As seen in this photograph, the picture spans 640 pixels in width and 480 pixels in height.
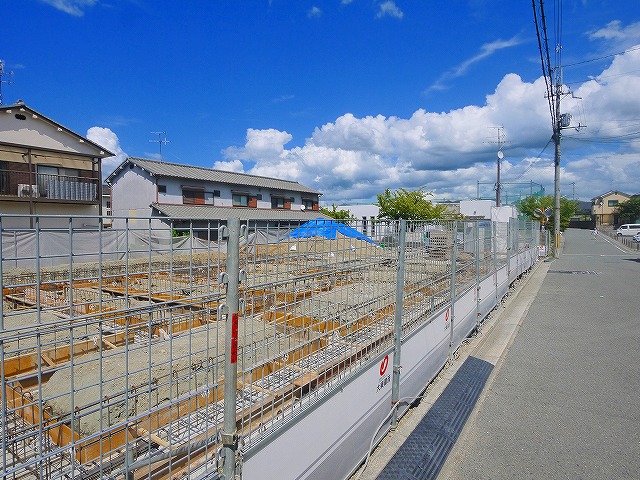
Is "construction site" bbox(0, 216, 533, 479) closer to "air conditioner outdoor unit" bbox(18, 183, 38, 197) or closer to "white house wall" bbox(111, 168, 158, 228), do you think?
"air conditioner outdoor unit" bbox(18, 183, 38, 197)

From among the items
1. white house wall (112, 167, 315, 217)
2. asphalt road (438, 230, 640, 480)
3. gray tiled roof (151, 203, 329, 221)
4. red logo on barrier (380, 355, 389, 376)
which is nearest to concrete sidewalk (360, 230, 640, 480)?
asphalt road (438, 230, 640, 480)

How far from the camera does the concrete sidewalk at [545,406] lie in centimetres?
331

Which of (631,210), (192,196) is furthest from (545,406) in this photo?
(631,210)

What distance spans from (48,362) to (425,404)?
358 cm

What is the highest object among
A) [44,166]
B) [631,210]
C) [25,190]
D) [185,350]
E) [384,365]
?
[44,166]

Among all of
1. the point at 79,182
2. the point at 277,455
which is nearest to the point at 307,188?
the point at 79,182

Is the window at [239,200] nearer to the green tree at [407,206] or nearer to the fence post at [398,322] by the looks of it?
the green tree at [407,206]

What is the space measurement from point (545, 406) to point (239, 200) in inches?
1063

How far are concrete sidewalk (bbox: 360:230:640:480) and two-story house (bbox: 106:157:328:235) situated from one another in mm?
15980

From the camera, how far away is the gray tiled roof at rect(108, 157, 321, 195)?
24781 mm

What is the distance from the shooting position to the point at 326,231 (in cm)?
308

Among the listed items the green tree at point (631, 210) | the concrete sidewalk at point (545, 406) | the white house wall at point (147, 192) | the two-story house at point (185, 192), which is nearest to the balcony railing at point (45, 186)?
the two-story house at point (185, 192)

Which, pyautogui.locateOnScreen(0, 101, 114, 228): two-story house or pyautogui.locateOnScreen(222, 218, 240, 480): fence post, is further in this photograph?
pyautogui.locateOnScreen(0, 101, 114, 228): two-story house

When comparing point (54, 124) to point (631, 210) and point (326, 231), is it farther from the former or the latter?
point (631, 210)
